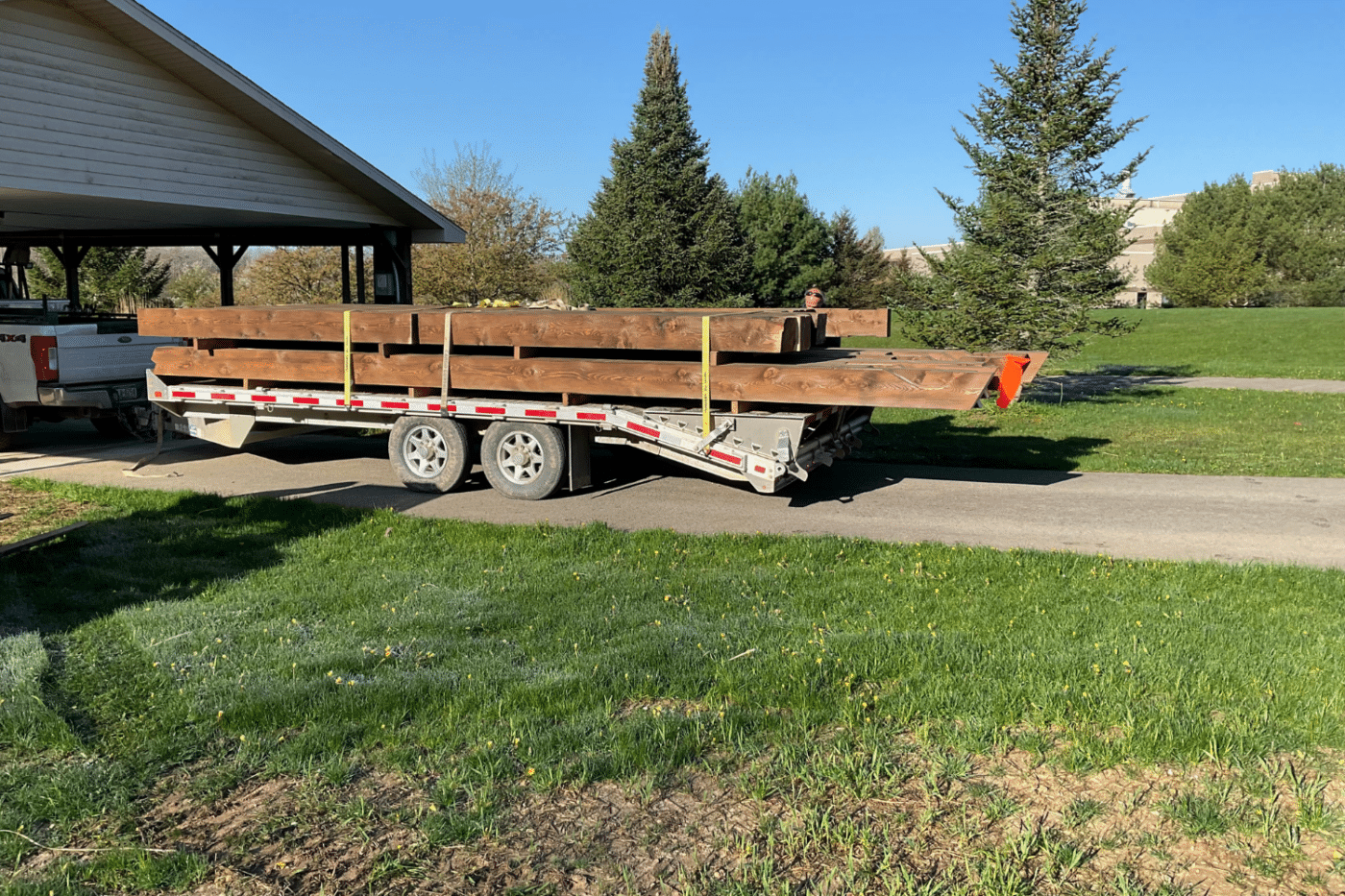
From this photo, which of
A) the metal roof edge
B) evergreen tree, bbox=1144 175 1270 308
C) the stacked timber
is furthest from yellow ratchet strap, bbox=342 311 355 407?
evergreen tree, bbox=1144 175 1270 308

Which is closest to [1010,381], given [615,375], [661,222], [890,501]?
[890,501]

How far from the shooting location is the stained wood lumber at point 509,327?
28.6 ft

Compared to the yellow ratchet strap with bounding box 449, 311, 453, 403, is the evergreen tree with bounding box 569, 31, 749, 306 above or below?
above

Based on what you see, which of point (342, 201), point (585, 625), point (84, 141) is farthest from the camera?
point (342, 201)

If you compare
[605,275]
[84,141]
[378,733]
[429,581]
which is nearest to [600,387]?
[429,581]

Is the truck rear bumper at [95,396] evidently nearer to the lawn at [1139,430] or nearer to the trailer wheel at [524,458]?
the trailer wheel at [524,458]

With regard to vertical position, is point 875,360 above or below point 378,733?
above

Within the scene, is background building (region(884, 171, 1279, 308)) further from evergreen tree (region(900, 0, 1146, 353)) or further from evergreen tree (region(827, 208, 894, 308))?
evergreen tree (region(900, 0, 1146, 353))

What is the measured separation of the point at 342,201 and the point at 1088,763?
1503 centimetres

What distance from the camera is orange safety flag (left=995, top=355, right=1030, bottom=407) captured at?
8.84 meters

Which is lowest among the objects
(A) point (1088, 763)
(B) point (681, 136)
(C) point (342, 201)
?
(A) point (1088, 763)

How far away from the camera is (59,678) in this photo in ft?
17.1

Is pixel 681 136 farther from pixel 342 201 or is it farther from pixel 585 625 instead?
pixel 585 625

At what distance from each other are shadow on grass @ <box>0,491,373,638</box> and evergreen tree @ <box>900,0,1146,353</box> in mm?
12643
